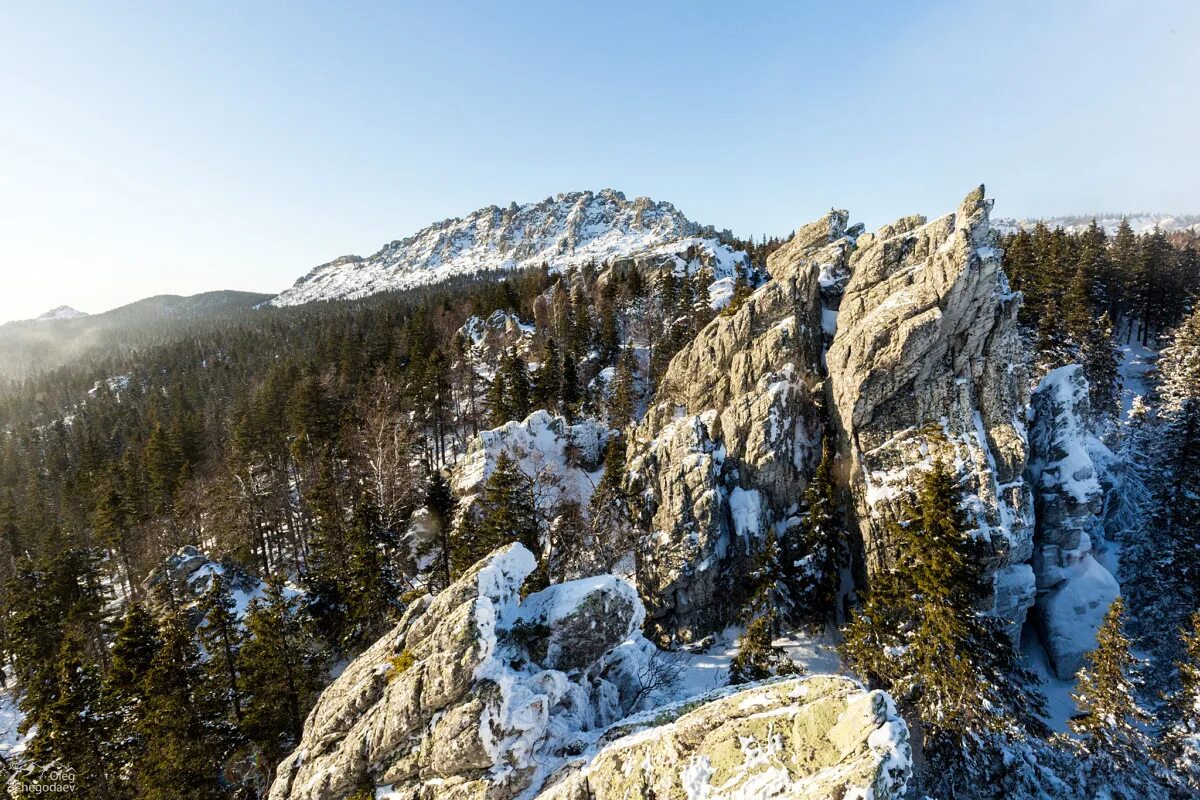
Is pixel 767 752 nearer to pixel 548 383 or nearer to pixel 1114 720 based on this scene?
pixel 1114 720

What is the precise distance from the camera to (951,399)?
1214 inches

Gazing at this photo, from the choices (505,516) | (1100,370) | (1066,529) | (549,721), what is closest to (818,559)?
(1066,529)

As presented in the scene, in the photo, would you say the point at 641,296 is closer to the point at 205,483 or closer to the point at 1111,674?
the point at 205,483

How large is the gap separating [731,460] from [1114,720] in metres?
21.7

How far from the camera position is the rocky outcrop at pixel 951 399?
28594mm

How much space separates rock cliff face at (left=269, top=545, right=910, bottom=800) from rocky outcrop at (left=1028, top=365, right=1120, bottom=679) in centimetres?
2793

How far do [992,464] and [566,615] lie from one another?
2802 cm

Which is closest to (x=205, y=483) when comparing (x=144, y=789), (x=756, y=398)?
(x=144, y=789)

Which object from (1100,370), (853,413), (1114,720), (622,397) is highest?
(622,397)

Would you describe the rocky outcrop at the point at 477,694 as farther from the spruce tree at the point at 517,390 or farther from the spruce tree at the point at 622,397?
the spruce tree at the point at 517,390

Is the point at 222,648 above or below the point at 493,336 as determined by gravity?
below

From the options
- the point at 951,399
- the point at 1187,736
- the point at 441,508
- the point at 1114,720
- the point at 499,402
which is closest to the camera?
the point at 1187,736

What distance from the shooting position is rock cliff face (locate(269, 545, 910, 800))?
31.3 feet

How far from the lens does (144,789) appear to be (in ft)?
66.4
